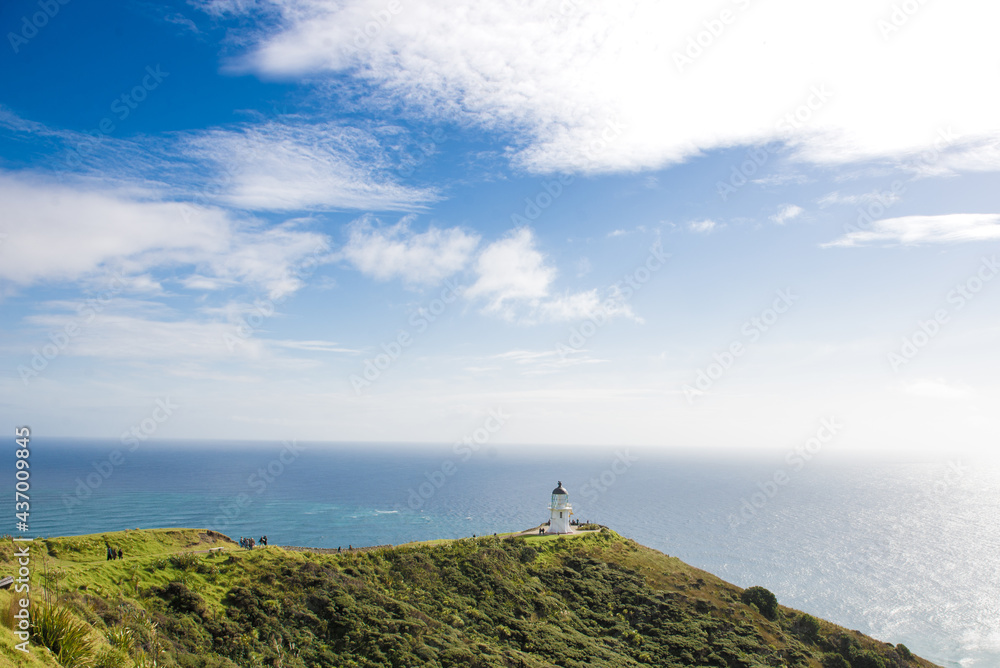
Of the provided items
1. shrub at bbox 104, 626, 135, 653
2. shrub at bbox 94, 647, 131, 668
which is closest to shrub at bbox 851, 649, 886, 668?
shrub at bbox 104, 626, 135, 653

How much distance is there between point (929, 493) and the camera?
598 ft

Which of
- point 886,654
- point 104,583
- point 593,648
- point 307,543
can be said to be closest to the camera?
point 104,583

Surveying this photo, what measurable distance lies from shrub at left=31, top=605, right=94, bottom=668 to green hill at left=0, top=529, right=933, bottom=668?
446mm

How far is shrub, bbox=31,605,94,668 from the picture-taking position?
11.3 m

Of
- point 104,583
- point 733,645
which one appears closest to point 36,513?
point 104,583

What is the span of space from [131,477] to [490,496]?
9810 centimetres

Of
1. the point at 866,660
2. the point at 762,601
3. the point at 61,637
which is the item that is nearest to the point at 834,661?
the point at 866,660

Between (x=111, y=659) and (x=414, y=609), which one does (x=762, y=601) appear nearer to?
(x=414, y=609)

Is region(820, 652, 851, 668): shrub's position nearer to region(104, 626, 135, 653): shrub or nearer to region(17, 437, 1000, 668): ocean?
region(104, 626, 135, 653): shrub

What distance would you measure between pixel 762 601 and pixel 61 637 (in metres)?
38.7

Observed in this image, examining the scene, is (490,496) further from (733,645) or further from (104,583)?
(104,583)

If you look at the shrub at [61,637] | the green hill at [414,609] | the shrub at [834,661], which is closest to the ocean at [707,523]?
the shrub at [834,661]

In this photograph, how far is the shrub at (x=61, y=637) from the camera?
Result: 37.2 feet

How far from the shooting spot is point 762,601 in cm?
3619
